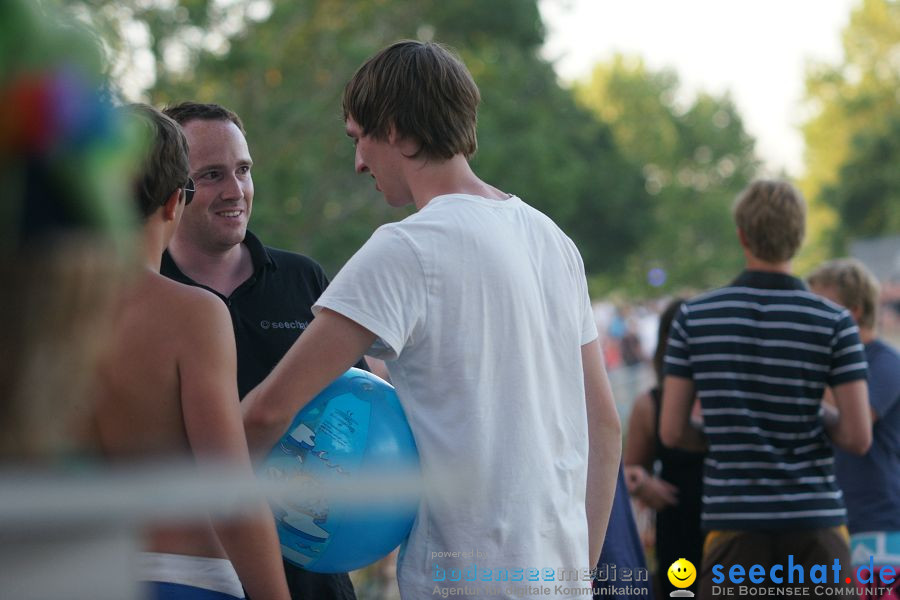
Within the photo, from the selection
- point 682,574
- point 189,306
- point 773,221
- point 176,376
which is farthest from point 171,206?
point 682,574

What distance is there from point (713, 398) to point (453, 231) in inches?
80.6

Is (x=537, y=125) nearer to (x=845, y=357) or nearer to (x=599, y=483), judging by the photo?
(x=845, y=357)

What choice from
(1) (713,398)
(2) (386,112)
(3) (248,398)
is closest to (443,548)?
(3) (248,398)

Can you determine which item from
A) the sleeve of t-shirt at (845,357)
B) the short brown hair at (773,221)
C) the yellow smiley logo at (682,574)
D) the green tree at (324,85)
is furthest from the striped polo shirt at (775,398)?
the green tree at (324,85)

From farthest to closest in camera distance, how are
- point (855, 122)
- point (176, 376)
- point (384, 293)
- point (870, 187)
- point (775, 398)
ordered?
point (855, 122) → point (870, 187) → point (775, 398) → point (384, 293) → point (176, 376)

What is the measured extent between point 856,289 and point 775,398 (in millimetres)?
1267

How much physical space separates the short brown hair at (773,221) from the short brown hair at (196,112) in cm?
190

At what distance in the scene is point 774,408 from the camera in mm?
3881

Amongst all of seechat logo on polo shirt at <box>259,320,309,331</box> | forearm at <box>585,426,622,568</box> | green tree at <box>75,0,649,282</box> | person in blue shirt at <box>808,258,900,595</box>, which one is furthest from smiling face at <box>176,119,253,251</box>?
green tree at <box>75,0,649,282</box>

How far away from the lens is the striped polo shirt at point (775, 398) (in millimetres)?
3867

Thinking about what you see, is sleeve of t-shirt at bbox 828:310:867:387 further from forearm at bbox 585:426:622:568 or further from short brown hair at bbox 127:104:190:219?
short brown hair at bbox 127:104:190:219

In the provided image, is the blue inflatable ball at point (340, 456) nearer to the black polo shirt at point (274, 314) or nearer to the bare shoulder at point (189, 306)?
the bare shoulder at point (189, 306)

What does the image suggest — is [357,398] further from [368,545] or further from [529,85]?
[529,85]

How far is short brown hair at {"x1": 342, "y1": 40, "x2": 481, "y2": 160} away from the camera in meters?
2.34
